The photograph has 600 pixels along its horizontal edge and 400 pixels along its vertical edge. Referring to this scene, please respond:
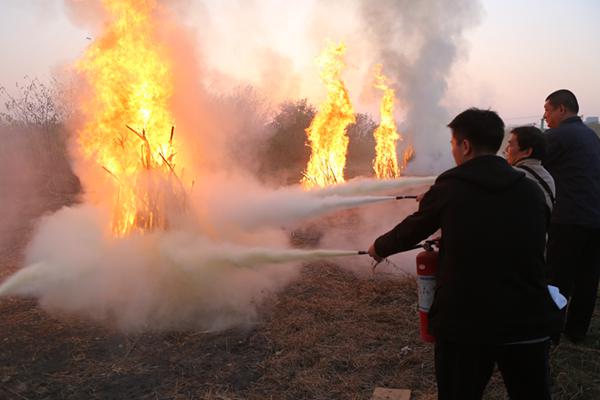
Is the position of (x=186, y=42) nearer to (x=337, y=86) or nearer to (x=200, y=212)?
(x=200, y=212)

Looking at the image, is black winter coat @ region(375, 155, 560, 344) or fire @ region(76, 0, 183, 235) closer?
black winter coat @ region(375, 155, 560, 344)

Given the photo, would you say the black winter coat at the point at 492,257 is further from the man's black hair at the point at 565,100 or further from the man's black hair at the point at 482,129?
the man's black hair at the point at 565,100

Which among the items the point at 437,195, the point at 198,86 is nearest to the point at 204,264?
the point at 198,86

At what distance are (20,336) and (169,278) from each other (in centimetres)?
165

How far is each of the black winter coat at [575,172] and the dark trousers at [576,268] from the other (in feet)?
0.42

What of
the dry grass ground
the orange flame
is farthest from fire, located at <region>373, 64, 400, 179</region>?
the dry grass ground

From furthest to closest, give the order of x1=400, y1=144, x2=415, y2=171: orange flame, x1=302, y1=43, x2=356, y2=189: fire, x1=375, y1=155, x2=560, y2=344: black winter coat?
1. x1=400, y1=144, x2=415, y2=171: orange flame
2. x1=302, y1=43, x2=356, y2=189: fire
3. x1=375, y1=155, x2=560, y2=344: black winter coat

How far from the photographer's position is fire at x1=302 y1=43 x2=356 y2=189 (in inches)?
423

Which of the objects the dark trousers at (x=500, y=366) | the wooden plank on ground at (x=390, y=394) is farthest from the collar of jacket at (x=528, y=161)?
the wooden plank on ground at (x=390, y=394)

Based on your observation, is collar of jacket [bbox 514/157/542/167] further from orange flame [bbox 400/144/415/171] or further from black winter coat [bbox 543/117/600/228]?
orange flame [bbox 400/144/415/171]

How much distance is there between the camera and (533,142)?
3.66 metres

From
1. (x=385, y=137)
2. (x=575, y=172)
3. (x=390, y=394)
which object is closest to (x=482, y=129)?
(x=390, y=394)

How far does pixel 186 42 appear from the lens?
6.62 metres

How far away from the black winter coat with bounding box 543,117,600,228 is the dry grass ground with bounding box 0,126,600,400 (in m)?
1.37
